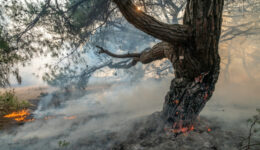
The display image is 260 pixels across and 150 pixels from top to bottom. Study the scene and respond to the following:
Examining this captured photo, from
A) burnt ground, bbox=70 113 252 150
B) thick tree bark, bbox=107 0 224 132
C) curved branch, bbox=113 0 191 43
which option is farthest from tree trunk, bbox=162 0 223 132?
burnt ground, bbox=70 113 252 150

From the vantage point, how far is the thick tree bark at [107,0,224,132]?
2.42m

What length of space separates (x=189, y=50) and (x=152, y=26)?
87 centimetres

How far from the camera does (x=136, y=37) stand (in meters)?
10.5

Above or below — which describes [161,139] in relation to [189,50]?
below

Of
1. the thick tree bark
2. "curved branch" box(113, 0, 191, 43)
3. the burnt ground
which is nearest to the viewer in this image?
"curved branch" box(113, 0, 191, 43)

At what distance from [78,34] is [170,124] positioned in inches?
158

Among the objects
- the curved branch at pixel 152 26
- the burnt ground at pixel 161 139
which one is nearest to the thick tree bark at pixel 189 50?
the curved branch at pixel 152 26

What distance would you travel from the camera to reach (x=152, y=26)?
7.88ft

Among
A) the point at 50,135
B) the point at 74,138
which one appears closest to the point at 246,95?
the point at 74,138

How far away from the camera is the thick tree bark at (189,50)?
2424mm

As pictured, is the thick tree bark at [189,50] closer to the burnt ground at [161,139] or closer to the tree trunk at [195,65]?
the tree trunk at [195,65]

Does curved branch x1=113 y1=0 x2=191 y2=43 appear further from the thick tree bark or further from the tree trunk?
the tree trunk

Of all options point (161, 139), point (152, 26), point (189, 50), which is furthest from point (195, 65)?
point (161, 139)

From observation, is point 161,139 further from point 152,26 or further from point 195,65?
point 152,26
